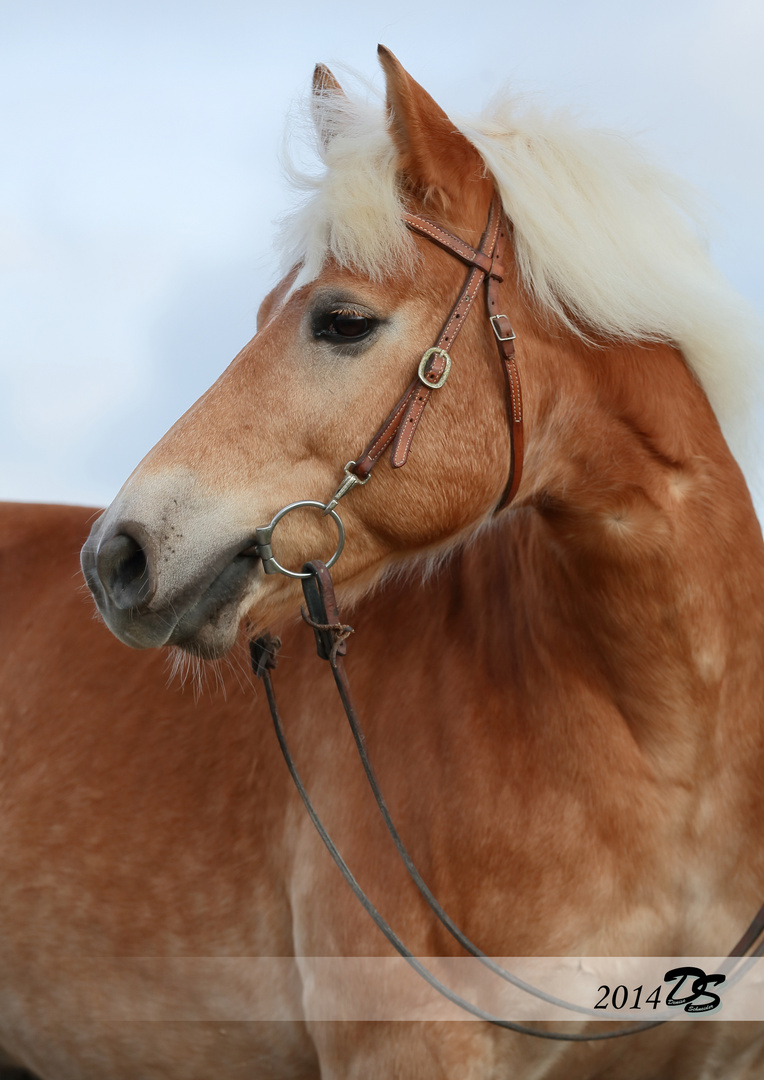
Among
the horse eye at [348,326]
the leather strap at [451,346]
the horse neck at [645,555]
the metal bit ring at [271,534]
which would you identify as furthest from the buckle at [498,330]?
the metal bit ring at [271,534]

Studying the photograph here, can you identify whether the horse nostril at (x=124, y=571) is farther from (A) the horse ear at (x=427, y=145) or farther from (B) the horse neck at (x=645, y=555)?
(A) the horse ear at (x=427, y=145)

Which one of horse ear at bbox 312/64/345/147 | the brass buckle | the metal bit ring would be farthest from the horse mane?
the metal bit ring

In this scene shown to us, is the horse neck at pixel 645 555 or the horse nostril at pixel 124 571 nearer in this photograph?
the horse nostril at pixel 124 571

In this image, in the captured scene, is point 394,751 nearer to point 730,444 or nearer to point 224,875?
point 224,875

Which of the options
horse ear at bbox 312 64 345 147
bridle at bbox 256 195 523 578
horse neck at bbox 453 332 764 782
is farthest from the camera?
horse ear at bbox 312 64 345 147

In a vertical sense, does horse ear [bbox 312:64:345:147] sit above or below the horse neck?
above

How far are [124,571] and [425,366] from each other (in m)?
0.80

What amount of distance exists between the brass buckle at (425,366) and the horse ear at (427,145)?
14.8 inches

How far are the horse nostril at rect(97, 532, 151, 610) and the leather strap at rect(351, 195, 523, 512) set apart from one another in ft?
1.66

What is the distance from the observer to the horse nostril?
1.98 m

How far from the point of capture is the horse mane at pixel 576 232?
2.18m

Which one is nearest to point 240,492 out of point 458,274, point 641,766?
point 458,274

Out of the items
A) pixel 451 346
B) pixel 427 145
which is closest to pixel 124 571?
pixel 451 346

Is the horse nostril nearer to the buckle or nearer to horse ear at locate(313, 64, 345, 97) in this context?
the buckle
